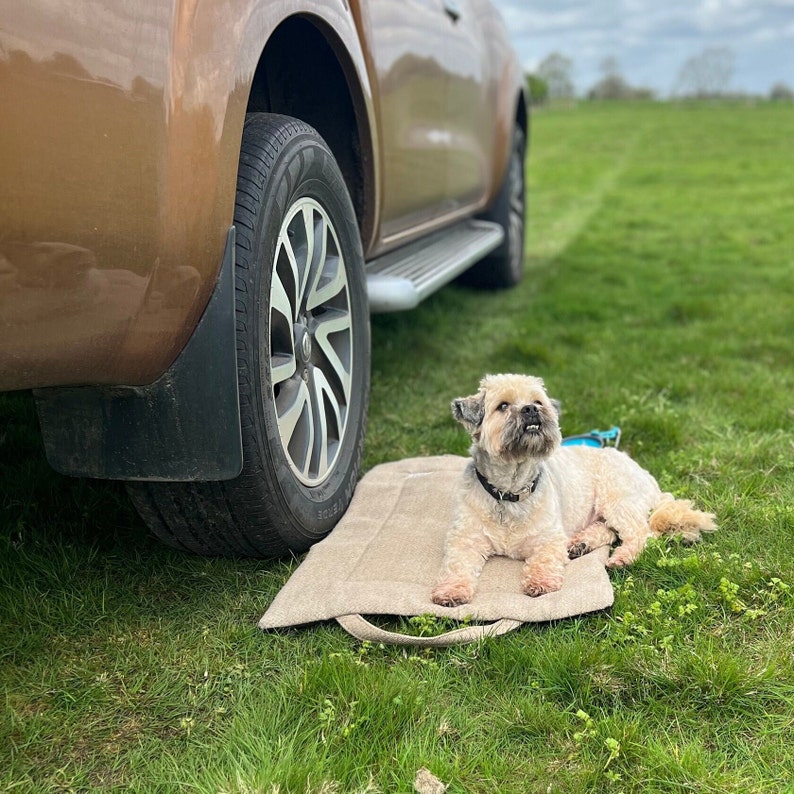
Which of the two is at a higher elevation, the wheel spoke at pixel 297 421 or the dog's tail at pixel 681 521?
the wheel spoke at pixel 297 421

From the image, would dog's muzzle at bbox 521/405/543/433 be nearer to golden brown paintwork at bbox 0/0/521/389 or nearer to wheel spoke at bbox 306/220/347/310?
wheel spoke at bbox 306/220/347/310

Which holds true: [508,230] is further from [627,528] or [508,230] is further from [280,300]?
[280,300]

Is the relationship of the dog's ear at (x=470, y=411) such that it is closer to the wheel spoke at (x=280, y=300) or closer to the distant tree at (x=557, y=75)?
the wheel spoke at (x=280, y=300)

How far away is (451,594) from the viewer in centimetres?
262

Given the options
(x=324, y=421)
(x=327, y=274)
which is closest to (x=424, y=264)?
(x=327, y=274)

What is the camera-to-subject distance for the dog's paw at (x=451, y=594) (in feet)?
8.56

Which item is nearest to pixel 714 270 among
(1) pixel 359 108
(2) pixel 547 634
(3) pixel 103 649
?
(1) pixel 359 108

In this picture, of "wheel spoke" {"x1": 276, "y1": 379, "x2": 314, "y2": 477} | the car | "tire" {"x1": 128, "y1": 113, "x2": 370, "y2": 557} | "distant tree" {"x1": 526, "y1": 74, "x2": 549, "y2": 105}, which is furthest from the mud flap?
"distant tree" {"x1": 526, "y1": 74, "x2": 549, "y2": 105}

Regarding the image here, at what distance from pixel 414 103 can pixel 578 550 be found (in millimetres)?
2179

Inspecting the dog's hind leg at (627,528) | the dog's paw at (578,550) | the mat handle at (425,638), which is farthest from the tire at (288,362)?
the dog's hind leg at (627,528)

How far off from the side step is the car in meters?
0.03

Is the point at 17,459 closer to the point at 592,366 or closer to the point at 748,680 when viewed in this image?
the point at 748,680

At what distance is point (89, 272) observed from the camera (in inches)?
71.7

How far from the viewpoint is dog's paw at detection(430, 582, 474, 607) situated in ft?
8.56
